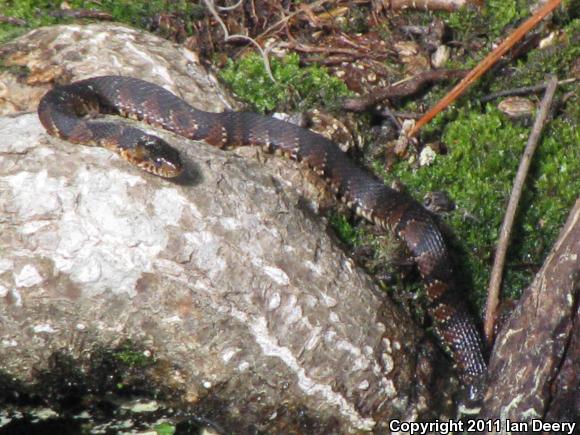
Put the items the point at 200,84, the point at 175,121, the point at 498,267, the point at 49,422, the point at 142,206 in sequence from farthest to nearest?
1. the point at 200,84
2. the point at 175,121
3. the point at 498,267
4. the point at 49,422
5. the point at 142,206

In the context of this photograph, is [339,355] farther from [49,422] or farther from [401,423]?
[49,422]

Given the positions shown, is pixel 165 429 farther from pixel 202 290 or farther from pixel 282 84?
pixel 282 84

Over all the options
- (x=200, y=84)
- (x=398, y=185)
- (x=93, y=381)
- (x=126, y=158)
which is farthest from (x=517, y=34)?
(x=93, y=381)

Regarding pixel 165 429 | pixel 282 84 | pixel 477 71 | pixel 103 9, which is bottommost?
pixel 165 429

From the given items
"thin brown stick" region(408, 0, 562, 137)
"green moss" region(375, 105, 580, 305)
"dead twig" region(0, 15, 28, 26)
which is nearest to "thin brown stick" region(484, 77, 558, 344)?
"green moss" region(375, 105, 580, 305)

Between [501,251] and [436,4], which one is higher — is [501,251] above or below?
below

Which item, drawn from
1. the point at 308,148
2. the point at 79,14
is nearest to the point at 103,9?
the point at 79,14
